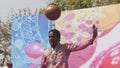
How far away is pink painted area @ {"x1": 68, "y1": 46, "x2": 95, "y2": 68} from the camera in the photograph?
951cm

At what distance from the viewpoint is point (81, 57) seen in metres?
9.72

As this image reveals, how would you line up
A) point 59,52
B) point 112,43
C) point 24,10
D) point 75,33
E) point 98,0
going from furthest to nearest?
1. point 24,10
2. point 98,0
3. point 75,33
4. point 112,43
5. point 59,52

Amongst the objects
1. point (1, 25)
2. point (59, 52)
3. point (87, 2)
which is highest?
point (59, 52)

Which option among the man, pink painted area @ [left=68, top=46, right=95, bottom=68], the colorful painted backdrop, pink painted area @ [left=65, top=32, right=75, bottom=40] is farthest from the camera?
pink painted area @ [left=65, top=32, right=75, bottom=40]

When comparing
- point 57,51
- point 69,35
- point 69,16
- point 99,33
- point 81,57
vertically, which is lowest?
point 81,57

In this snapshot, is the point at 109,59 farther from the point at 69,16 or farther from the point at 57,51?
the point at 57,51

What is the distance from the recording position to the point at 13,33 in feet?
38.1

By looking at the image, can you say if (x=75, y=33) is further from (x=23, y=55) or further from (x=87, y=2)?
(x=87, y=2)

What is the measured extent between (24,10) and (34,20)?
1897 centimetres

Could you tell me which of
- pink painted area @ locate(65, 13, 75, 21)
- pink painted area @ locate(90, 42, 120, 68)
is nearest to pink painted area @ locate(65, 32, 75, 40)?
pink painted area @ locate(65, 13, 75, 21)

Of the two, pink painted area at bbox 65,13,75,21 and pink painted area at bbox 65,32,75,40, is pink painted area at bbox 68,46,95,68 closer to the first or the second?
pink painted area at bbox 65,32,75,40

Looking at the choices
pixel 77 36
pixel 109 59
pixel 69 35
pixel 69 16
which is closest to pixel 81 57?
Answer: pixel 77 36

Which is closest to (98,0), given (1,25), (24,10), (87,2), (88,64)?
(87,2)

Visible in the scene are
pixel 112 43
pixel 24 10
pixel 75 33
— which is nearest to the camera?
pixel 112 43
